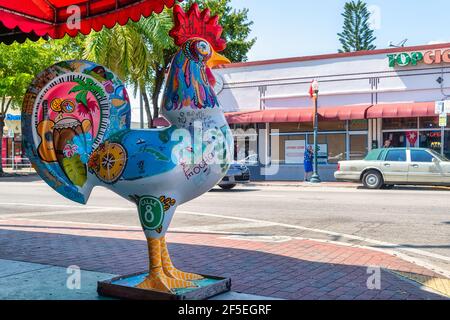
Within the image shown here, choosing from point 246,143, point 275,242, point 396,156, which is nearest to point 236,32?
point 246,143

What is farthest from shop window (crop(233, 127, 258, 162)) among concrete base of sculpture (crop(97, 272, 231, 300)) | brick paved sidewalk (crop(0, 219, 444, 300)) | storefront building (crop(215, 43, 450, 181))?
concrete base of sculpture (crop(97, 272, 231, 300))

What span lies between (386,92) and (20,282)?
20.7 metres

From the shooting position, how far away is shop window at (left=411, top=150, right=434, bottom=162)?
18234mm

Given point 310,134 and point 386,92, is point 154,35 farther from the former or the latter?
point 386,92

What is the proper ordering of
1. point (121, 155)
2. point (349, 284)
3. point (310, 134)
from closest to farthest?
point (121, 155) < point (349, 284) < point (310, 134)

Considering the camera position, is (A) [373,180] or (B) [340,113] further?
(B) [340,113]

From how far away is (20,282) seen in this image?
5.66 m

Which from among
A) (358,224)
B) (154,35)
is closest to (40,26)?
(358,224)

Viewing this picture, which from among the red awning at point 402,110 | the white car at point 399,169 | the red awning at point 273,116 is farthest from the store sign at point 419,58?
the white car at point 399,169

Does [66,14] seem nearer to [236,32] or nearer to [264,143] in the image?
[264,143]

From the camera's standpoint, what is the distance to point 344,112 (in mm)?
23172

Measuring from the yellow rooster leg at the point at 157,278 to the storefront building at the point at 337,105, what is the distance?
62.6 feet

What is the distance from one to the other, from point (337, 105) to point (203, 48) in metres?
Answer: 20.7

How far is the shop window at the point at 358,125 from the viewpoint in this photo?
24.0 m
